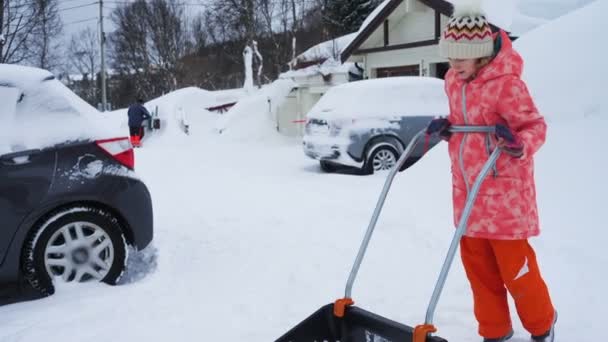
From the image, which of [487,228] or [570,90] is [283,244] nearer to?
[487,228]

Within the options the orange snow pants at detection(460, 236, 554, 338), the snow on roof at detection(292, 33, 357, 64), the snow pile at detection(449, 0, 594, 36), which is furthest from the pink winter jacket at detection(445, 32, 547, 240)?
the snow on roof at detection(292, 33, 357, 64)

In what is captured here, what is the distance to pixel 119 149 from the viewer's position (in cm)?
435

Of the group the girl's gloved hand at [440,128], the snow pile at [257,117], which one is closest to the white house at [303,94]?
the snow pile at [257,117]

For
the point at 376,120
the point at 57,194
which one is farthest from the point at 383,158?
the point at 57,194

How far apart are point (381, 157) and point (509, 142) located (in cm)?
749

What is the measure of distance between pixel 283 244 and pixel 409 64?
15.7 metres

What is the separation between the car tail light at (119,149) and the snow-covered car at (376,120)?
5.93 m

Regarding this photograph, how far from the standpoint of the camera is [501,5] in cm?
1612

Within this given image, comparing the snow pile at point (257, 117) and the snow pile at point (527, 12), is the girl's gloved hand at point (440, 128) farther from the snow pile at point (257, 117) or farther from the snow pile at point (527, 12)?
the snow pile at point (257, 117)

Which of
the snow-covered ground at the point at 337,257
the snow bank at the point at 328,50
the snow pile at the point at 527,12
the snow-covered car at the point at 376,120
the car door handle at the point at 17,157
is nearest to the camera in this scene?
the snow-covered ground at the point at 337,257

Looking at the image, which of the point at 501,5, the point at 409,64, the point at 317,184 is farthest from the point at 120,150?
the point at 409,64

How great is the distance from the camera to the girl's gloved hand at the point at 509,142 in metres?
2.55

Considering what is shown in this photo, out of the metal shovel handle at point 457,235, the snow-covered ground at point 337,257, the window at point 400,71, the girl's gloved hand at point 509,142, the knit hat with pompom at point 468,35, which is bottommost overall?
the snow-covered ground at point 337,257

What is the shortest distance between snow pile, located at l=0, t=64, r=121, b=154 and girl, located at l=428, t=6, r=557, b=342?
257 cm
